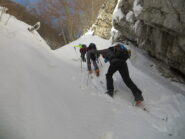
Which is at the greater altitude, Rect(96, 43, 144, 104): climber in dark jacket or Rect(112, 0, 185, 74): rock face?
Rect(112, 0, 185, 74): rock face

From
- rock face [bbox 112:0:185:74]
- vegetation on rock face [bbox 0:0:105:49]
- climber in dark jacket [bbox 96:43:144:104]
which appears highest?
rock face [bbox 112:0:185:74]

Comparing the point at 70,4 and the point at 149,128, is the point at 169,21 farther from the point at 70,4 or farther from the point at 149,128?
the point at 70,4

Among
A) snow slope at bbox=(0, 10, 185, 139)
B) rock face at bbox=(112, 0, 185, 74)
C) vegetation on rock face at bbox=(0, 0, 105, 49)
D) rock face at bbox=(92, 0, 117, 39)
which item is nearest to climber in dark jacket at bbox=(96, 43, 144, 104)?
snow slope at bbox=(0, 10, 185, 139)

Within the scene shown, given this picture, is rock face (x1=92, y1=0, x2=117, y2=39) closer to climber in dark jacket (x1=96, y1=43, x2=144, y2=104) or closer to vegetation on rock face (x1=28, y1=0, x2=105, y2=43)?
vegetation on rock face (x1=28, y1=0, x2=105, y2=43)

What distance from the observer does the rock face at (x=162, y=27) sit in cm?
568

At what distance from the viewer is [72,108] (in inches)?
159

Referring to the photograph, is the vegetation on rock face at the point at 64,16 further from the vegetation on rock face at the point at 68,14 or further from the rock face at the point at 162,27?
the rock face at the point at 162,27

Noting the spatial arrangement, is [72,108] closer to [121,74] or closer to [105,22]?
[121,74]

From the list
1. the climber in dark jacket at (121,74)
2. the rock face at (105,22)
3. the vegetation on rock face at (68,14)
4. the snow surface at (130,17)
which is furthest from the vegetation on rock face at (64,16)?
the climber in dark jacket at (121,74)

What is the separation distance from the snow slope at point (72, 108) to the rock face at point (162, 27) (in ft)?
4.30

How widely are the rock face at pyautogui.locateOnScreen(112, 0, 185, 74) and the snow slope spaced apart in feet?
4.30

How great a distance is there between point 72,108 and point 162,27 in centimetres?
418

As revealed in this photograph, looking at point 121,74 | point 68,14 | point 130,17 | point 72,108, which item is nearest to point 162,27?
point 121,74

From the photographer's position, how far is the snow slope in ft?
9.59
